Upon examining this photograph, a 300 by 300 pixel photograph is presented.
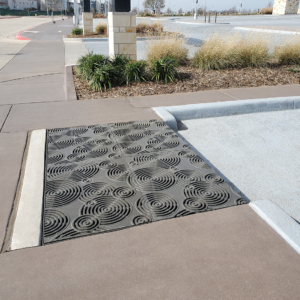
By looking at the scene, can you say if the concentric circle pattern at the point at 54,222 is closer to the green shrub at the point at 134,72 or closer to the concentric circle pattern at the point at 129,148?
the concentric circle pattern at the point at 129,148

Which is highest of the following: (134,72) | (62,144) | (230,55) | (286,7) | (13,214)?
(286,7)

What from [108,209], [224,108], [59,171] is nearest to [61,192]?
[59,171]

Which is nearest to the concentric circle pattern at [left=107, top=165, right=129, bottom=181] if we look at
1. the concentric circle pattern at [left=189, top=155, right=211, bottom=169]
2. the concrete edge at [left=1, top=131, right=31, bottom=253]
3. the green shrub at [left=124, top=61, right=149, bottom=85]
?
the concentric circle pattern at [left=189, top=155, right=211, bottom=169]

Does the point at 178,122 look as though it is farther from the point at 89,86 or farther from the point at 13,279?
the point at 13,279

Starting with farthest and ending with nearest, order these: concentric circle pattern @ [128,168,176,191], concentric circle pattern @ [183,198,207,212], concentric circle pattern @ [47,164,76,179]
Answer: concentric circle pattern @ [47,164,76,179] < concentric circle pattern @ [128,168,176,191] < concentric circle pattern @ [183,198,207,212]

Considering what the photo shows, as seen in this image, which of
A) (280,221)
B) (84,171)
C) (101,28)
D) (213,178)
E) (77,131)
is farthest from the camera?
(101,28)

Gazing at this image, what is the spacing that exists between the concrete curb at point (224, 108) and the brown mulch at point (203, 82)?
144 centimetres

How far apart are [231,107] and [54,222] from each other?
4.12m

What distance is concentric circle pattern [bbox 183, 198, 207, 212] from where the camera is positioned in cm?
292

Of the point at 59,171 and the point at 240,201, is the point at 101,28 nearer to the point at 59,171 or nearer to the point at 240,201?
the point at 59,171

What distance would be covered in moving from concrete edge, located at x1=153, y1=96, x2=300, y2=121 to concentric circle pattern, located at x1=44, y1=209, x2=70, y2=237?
2928 mm

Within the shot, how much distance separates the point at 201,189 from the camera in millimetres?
3223

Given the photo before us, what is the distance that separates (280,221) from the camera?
2.71m

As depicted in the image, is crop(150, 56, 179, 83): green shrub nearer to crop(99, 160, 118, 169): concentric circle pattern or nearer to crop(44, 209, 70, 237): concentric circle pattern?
crop(99, 160, 118, 169): concentric circle pattern
